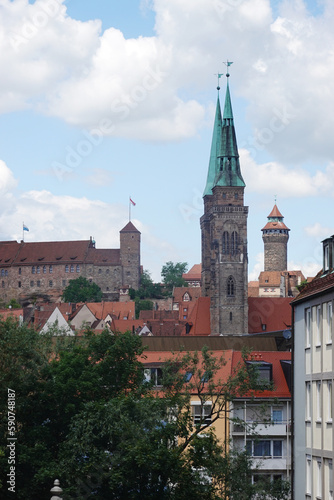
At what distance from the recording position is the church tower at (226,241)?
108m

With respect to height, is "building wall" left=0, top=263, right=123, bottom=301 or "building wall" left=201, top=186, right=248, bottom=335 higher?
"building wall" left=0, top=263, right=123, bottom=301

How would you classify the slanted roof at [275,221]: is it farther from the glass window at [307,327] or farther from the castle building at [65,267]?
the glass window at [307,327]

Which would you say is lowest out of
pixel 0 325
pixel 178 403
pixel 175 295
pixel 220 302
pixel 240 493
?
pixel 240 493

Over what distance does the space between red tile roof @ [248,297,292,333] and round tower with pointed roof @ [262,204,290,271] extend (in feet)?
242

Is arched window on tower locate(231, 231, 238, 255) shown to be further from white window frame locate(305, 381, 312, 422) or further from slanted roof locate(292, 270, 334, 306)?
white window frame locate(305, 381, 312, 422)

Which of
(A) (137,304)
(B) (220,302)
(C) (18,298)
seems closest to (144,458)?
(B) (220,302)

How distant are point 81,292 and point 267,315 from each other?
59352 mm

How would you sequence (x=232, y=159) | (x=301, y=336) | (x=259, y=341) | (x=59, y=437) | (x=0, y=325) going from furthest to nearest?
(x=232, y=159), (x=259, y=341), (x=0, y=325), (x=59, y=437), (x=301, y=336)

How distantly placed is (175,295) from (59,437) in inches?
5450

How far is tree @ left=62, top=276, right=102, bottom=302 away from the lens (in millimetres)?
164250

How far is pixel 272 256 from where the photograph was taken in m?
186

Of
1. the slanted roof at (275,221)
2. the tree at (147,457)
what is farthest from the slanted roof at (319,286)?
the slanted roof at (275,221)

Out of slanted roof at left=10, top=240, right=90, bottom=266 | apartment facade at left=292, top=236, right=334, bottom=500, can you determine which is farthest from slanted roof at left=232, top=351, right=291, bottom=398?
slanted roof at left=10, top=240, right=90, bottom=266

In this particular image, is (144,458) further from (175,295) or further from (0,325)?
(175,295)
